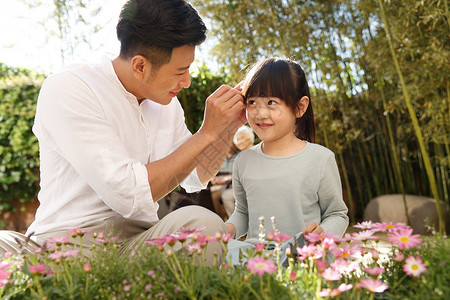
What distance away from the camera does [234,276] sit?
1.18 metres

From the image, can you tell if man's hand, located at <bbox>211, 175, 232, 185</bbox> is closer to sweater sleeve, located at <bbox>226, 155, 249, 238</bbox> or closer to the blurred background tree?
the blurred background tree

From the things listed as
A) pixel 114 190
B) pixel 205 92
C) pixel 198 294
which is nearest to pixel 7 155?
pixel 205 92

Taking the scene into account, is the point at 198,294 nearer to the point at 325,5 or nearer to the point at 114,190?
the point at 114,190

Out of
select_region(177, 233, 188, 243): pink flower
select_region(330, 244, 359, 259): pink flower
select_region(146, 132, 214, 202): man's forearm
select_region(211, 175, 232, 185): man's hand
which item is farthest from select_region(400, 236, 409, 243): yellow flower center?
select_region(211, 175, 232, 185): man's hand

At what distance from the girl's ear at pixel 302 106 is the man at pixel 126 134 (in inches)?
10.2

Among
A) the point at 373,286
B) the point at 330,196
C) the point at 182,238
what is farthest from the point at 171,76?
the point at 373,286

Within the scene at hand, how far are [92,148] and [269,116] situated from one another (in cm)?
74

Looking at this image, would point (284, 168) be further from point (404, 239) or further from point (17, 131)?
point (17, 131)

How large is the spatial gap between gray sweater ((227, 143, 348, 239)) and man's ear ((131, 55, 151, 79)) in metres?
0.65

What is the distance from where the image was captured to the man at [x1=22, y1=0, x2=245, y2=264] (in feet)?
5.61

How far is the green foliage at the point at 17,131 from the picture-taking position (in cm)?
590

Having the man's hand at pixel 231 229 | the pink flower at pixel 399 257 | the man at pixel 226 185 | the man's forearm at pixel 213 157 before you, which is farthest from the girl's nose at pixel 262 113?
the man at pixel 226 185

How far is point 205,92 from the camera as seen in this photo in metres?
6.36

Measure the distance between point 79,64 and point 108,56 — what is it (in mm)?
166
